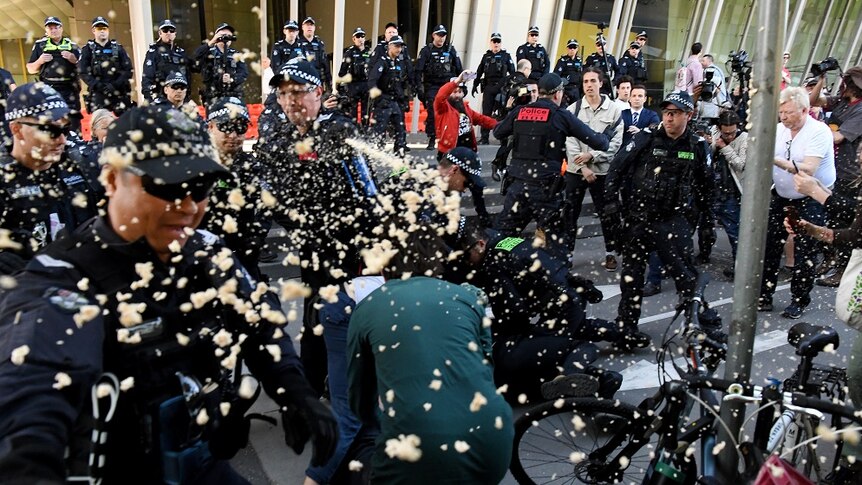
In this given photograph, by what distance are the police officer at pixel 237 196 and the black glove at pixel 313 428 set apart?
6.20 ft

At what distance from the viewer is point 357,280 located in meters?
3.01

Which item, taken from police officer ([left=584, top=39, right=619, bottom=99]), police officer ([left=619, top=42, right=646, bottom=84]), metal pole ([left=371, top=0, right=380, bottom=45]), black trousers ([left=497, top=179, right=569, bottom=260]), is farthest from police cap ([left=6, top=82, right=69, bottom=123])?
police officer ([left=619, top=42, right=646, bottom=84])

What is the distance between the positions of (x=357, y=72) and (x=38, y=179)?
7222 millimetres

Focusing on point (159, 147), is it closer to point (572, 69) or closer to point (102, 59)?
point (102, 59)

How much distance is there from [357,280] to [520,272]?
122cm

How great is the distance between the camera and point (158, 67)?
8516 mm

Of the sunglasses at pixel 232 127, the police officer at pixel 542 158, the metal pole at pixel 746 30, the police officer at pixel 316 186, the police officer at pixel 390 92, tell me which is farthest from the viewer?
the metal pole at pixel 746 30

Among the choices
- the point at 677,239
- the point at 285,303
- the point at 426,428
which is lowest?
the point at 285,303

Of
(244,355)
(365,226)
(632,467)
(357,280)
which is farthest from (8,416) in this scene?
(632,467)

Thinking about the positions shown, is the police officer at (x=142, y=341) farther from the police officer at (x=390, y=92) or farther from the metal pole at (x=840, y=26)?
the metal pole at (x=840, y=26)

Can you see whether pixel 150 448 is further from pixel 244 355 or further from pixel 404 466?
pixel 404 466

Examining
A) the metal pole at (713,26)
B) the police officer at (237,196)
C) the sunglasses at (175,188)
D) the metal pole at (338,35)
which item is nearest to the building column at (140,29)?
the metal pole at (338,35)

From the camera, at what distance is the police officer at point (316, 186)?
12.3ft

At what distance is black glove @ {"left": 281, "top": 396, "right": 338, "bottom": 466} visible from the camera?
6.64ft
